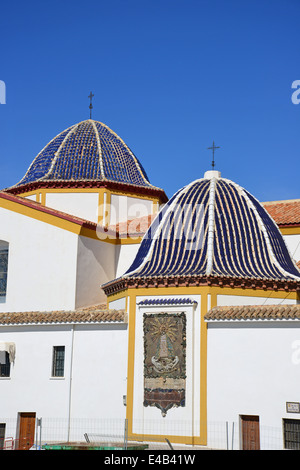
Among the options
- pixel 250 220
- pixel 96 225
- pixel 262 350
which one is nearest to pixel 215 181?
pixel 250 220

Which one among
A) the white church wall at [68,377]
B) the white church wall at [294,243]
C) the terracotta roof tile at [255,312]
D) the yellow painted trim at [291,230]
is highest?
the yellow painted trim at [291,230]

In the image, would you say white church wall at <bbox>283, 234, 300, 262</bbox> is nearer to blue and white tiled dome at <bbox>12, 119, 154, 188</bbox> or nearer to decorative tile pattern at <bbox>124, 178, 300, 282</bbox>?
decorative tile pattern at <bbox>124, 178, 300, 282</bbox>

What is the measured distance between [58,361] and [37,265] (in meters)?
4.64

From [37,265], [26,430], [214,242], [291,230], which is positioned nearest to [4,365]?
[26,430]

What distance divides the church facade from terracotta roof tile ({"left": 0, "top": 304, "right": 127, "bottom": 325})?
6cm

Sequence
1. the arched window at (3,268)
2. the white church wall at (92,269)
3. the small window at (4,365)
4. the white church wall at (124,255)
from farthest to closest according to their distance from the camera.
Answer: the white church wall at (124,255), the arched window at (3,268), the white church wall at (92,269), the small window at (4,365)

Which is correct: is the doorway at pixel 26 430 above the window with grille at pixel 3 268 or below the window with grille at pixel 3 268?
below

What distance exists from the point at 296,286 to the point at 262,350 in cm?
312

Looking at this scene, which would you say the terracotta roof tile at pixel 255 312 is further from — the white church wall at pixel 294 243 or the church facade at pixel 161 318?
the white church wall at pixel 294 243

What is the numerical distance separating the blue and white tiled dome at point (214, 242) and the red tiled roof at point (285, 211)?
4139 millimetres

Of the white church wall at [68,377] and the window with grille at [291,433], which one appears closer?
the window with grille at [291,433]

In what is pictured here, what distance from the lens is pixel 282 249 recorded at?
25906 mm

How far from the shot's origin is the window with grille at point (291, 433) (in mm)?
20812

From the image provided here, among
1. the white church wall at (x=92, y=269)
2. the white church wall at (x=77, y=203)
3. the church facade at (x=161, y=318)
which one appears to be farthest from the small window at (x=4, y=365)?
the white church wall at (x=77, y=203)
